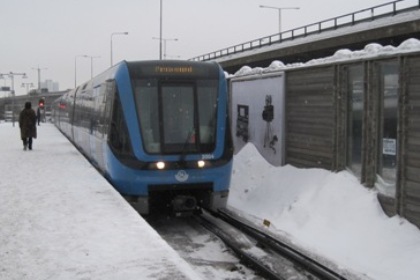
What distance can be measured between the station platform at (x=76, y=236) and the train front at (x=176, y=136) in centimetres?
77

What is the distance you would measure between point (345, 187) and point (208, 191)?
8.60ft

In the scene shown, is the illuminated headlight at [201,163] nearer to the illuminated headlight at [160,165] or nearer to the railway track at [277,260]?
the illuminated headlight at [160,165]

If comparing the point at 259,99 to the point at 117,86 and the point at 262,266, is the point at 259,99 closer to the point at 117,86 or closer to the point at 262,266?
the point at 117,86

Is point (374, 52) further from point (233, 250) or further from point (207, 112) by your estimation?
point (233, 250)

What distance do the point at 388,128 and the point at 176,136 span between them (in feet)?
12.4

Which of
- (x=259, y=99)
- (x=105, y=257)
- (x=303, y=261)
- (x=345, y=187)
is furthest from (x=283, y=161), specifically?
(x=105, y=257)

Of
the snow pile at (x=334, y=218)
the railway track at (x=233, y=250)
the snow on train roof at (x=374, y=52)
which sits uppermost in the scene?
the snow on train roof at (x=374, y=52)

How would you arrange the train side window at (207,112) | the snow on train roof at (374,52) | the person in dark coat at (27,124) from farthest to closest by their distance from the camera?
the person in dark coat at (27,124) → the train side window at (207,112) → the snow on train roof at (374,52)

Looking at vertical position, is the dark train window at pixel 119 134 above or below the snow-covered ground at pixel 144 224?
above

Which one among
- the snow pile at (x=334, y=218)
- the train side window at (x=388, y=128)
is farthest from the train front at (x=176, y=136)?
the train side window at (x=388, y=128)

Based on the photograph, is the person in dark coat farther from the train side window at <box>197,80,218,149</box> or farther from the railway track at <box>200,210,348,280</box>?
the railway track at <box>200,210,348,280</box>

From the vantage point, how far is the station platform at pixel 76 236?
212 inches

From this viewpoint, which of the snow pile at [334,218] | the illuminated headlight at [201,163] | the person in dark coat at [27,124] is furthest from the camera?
the person in dark coat at [27,124]

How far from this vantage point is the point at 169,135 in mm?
10203
